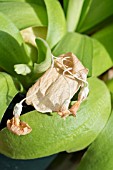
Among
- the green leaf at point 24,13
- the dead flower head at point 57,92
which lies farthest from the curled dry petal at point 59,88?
the green leaf at point 24,13

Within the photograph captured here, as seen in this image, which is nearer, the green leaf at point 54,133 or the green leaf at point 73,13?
the green leaf at point 54,133

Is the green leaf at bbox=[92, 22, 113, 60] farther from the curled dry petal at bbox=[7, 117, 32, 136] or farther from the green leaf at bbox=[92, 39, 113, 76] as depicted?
the curled dry petal at bbox=[7, 117, 32, 136]

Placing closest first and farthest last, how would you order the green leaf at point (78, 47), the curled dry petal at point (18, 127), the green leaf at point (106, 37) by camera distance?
1. the curled dry petal at point (18, 127)
2. the green leaf at point (78, 47)
3. the green leaf at point (106, 37)

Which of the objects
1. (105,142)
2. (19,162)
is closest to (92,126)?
(105,142)

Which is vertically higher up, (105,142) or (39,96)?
(39,96)

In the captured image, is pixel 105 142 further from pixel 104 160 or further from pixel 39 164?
pixel 39 164

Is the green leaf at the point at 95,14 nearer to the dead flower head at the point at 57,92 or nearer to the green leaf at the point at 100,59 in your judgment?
the green leaf at the point at 100,59

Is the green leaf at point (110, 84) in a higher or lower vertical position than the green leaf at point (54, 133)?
lower
